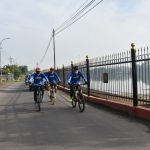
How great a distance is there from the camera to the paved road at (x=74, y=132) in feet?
30.0

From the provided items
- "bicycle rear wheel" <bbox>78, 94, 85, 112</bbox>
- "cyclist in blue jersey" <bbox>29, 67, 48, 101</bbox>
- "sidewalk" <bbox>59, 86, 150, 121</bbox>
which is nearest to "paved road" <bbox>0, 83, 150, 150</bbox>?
"sidewalk" <bbox>59, 86, 150, 121</bbox>

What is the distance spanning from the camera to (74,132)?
10961 mm

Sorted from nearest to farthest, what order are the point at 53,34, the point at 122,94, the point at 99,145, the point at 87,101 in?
the point at 99,145
the point at 122,94
the point at 87,101
the point at 53,34

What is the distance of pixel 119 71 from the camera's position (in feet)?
57.2

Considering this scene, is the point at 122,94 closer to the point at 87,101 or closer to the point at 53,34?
the point at 87,101

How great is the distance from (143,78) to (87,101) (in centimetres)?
691

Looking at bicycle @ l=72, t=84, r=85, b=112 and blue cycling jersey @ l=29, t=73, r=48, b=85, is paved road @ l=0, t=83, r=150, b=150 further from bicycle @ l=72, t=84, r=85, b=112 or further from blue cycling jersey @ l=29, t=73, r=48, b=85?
blue cycling jersey @ l=29, t=73, r=48, b=85

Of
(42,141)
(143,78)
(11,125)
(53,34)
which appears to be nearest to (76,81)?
(143,78)

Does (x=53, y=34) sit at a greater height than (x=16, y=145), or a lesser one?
greater

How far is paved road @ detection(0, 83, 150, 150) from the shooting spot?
9.14m

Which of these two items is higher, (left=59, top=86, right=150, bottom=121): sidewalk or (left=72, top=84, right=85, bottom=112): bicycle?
(left=72, top=84, right=85, bottom=112): bicycle

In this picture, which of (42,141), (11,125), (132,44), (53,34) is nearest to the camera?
(42,141)

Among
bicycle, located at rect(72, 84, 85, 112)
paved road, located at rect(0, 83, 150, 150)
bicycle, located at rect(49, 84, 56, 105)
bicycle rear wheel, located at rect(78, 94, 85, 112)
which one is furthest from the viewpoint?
bicycle, located at rect(49, 84, 56, 105)

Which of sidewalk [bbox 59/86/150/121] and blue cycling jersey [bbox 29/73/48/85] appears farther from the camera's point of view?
blue cycling jersey [bbox 29/73/48/85]
